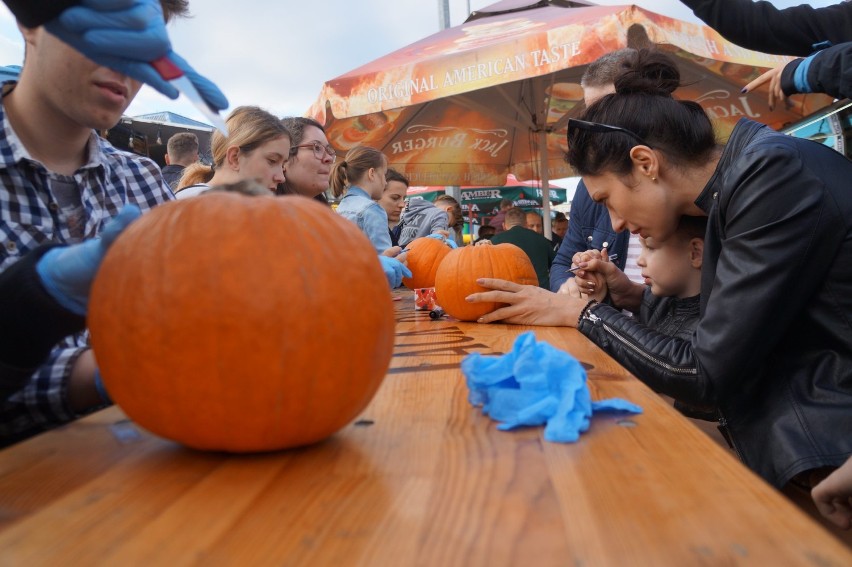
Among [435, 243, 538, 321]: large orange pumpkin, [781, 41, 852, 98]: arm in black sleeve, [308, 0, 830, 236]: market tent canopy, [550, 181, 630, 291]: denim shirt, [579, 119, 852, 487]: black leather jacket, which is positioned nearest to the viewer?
[579, 119, 852, 487]: black leather jacket

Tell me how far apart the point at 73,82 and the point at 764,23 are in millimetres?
2786

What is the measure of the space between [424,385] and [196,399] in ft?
1.67

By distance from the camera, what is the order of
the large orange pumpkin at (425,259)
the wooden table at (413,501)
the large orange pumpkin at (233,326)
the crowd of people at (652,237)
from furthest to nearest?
the large orange pumpkin at (425,259) → the crowd of people at (652,237) → the large orange pumpkin at (233,326) → the wooden table at (413,501)

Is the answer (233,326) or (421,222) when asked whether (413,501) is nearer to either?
(233,326)

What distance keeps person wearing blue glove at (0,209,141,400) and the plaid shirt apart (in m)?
0.18

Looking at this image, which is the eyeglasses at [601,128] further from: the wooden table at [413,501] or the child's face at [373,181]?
the child's face at [373,181]

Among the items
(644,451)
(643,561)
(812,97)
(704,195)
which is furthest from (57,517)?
(812,97)

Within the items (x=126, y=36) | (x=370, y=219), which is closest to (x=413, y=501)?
(x=126, y=36)

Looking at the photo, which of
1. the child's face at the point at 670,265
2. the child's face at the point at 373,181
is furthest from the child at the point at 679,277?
the child's face at the point at 373,181

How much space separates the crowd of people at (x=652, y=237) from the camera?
85 cm

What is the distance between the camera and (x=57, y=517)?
0.62 m

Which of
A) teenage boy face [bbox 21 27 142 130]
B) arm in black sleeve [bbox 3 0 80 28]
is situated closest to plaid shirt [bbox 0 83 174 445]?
teenage boy face [bbox 21 27 142 130]

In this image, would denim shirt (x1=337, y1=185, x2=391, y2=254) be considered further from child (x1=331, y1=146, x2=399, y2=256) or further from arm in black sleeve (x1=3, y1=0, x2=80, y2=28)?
arm in black sleeve (x1=3, y1=0, x2=80, y2=28)

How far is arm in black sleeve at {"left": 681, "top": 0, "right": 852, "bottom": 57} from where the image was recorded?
261 centimetres
